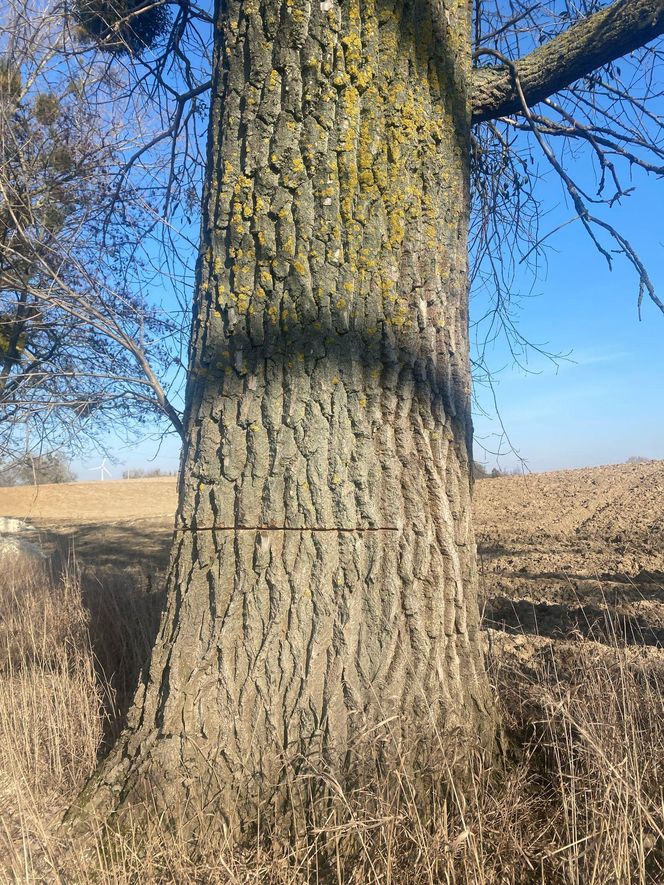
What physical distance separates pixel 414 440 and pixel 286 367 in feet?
1.69

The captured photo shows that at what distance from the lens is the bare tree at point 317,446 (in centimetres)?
A: 220

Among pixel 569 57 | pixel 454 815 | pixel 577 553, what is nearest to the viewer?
pixel 454 815

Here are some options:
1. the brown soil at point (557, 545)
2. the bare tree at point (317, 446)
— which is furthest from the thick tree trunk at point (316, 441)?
the brown soil at point (557, 545)

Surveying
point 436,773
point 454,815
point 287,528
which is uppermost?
point 287,528

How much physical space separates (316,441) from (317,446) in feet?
0.06

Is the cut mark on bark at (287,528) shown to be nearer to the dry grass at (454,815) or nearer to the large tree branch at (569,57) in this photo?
the dry grass at (454,815)

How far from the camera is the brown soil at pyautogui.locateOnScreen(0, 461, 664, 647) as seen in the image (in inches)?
171

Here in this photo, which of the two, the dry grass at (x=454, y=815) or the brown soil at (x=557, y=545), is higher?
the brown soil at (x=557, y=545)

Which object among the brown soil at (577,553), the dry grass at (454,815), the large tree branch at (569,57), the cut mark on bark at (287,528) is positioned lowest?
the dry grass at (454,815)

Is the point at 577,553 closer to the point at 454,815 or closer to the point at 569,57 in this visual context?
the point at 569,57

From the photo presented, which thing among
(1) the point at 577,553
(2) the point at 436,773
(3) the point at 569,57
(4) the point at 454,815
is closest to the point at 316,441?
(2) the point at 436,773

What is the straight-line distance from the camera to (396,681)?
2230mm

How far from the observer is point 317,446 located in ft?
7.48

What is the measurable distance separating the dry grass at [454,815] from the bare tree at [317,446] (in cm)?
16
